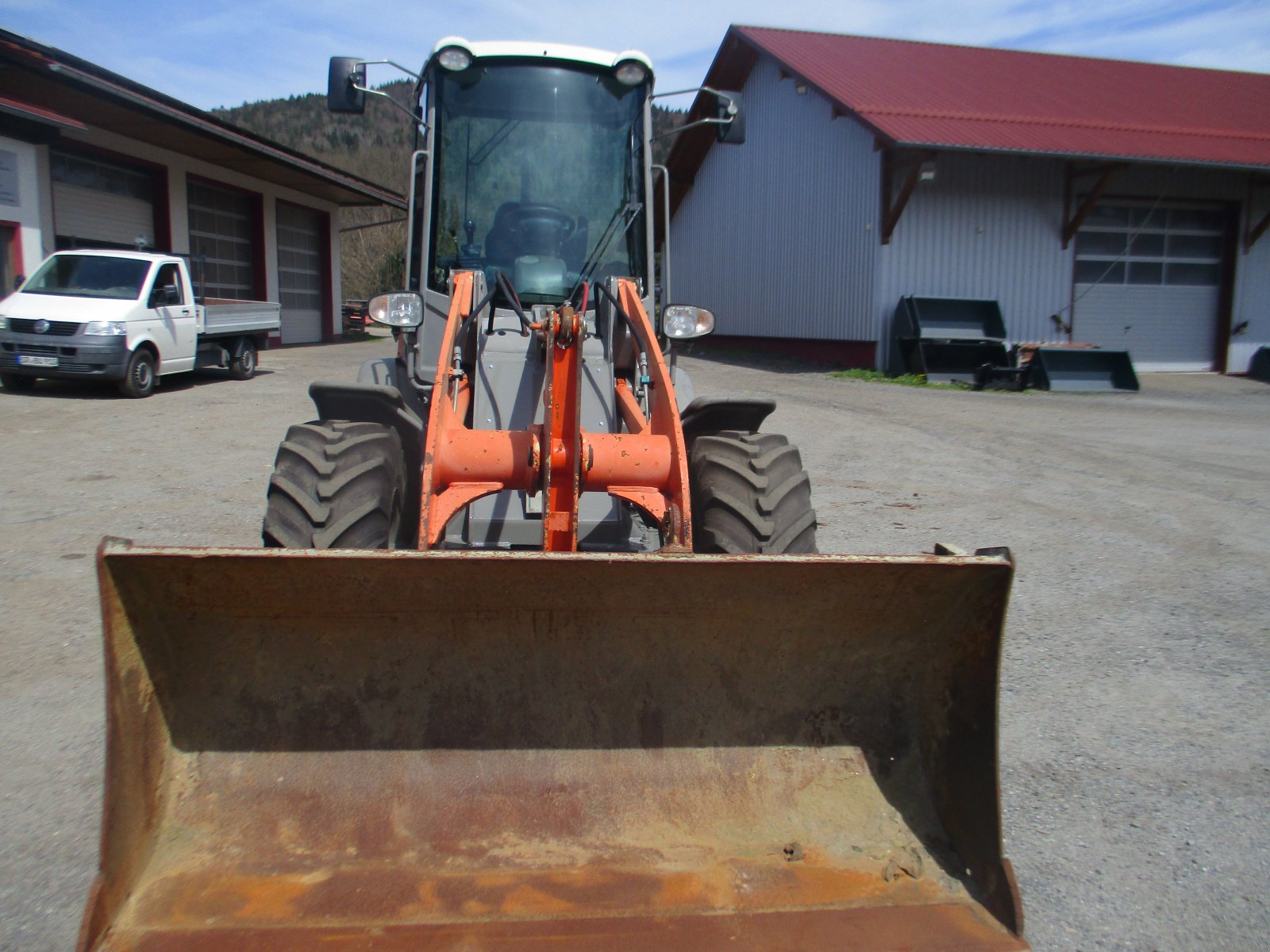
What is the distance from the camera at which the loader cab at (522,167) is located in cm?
486

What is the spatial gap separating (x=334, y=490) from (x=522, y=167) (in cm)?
200

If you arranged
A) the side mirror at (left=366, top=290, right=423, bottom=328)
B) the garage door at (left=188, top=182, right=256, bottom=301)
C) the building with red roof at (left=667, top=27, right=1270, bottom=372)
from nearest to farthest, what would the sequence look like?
the side mirror at (left=366, top=290, right=423, bottom=328)
the building with red roof at (left=667, top=27, right=1270, bottom=372)
the garage door at (left=188, top=182, right=256, bottom=301)

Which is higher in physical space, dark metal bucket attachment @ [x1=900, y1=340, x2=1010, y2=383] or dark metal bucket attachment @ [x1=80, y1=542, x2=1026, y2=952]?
dark metal bucket attachment @ [x1=900, y1=340, x2=1010, y2=383]

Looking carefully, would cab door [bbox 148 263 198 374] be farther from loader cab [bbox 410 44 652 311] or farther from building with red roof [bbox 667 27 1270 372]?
building with red roof [bbox 667 27 1270 372]

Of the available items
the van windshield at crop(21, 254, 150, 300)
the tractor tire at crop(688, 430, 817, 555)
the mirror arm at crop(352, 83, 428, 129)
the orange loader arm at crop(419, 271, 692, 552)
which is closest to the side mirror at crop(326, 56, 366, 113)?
the mirror arm at crop(352, 83, 428, 129)

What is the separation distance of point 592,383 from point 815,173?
709 inches

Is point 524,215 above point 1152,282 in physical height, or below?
below

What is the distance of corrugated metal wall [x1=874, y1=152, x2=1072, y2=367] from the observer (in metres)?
19.1

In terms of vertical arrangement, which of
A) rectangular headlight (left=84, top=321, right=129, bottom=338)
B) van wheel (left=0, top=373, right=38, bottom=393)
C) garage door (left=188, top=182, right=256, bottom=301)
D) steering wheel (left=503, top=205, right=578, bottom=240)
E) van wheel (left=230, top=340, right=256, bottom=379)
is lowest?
van wheel (left=0, top=373, right=38, bottom=393)

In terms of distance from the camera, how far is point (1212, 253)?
69.1 feet

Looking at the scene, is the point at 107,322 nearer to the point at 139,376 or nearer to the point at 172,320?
the point at 139,376

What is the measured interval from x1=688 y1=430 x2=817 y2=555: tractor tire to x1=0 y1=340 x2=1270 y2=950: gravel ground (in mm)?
1156

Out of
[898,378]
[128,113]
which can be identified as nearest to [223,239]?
[128,113]

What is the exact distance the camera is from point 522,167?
4.85m
